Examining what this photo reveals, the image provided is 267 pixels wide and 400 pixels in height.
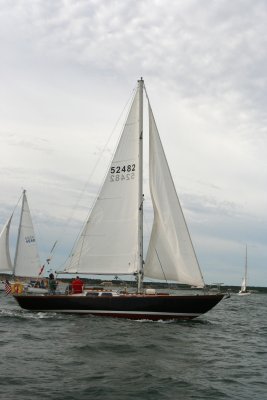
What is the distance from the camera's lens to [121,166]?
83.3 feet

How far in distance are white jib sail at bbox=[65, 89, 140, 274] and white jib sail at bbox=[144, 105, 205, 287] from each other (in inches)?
35.3

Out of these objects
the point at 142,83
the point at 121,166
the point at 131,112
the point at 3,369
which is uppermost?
the point at 142,83

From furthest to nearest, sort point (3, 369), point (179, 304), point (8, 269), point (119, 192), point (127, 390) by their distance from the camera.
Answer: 1. point (8, 269)
2. point (119, 192)
3. point (179, 304)
4. point (3, 369)
5. point (127, 390)

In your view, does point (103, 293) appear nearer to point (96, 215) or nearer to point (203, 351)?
point (96, 215)

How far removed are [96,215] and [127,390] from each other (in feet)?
49.5

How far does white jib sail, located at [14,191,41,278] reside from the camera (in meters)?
49.6

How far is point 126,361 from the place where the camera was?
13773 mm

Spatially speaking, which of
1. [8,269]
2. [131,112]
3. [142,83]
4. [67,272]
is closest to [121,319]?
[67,272]

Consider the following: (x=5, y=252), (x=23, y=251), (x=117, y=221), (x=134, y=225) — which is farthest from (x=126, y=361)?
(x=5, y=252)

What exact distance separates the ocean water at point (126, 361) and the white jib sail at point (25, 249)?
90.6 feet

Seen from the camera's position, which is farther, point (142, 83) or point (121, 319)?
point (142, 83)

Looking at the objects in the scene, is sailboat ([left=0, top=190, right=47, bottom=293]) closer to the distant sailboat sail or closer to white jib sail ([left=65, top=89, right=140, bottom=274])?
the distant sailboat sail

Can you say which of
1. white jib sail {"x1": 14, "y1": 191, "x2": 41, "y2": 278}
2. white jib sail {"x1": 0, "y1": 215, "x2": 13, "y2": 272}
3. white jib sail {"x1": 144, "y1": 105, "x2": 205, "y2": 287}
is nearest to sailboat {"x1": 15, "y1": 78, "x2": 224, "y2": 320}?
white jib sail {"x1": 144, "y1": 105, "x2": 205, "y2": 287}

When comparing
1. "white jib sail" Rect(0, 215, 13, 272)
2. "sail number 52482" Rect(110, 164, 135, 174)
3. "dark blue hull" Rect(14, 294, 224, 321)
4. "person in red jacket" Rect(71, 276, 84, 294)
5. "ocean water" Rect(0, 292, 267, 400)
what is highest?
"sail number 52482" Rect(110, 164, 135, 174)
